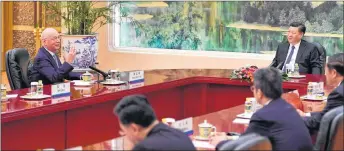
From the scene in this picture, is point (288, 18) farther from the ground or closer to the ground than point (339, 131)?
farther from the ground

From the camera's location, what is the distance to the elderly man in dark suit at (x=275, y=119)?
3.48m

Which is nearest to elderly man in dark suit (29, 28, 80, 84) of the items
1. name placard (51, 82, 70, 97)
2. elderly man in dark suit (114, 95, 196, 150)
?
name placard (51, 82, 70, 97)

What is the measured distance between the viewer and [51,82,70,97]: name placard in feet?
16.3

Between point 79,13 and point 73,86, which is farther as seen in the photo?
point 79,13

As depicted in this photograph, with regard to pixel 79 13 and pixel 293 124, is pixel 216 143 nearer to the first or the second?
pixel 293 124

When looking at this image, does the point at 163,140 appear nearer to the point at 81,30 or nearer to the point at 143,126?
the point at 143,126

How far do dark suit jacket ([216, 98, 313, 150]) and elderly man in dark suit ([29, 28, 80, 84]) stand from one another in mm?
2832

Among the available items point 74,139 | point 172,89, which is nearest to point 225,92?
point 172,89

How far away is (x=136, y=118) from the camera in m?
2.95

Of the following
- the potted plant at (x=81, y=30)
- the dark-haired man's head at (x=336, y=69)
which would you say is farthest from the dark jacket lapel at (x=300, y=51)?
the dark-haired man's head at (x=336, y=69)

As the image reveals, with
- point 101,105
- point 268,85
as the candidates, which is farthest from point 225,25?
point 268,85

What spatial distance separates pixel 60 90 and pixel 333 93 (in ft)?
6.28

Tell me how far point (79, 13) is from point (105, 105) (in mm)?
3283

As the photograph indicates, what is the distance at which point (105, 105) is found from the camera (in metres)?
5.38
